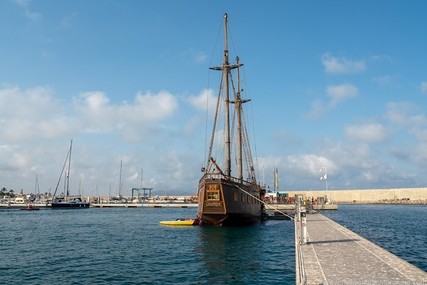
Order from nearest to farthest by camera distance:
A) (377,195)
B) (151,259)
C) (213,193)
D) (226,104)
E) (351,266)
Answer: (351,266) < (151,259) < (213,193) < (226,104) < (377,195)

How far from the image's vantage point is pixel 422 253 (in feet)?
90.1

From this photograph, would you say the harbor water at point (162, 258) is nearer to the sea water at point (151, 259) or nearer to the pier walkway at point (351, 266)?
the sea water at point (151, 259)

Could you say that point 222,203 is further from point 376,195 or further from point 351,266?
point 376,195

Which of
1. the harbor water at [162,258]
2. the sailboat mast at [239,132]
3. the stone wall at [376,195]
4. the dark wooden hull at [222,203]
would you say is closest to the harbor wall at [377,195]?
the stone wall at [376,195]

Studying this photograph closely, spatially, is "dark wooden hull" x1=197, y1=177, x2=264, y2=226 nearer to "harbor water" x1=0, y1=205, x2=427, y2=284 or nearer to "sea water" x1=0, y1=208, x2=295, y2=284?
"harbor water" x1=0, y1=205, x2=427, y2=284

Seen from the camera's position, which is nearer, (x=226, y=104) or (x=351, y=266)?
(x=351, y=266)

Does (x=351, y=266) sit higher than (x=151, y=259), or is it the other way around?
(x=351, y=266)

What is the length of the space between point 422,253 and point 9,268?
2815 centimetres

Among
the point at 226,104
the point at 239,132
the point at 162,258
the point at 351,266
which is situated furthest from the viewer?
the point at 239,132

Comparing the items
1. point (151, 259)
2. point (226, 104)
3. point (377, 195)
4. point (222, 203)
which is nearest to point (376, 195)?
point (377, 195)

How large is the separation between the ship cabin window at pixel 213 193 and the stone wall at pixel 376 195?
140 metres

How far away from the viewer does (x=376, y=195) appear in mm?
184375

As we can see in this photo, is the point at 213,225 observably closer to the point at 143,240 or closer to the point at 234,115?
the point at 143,240

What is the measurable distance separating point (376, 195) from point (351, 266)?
185 m
